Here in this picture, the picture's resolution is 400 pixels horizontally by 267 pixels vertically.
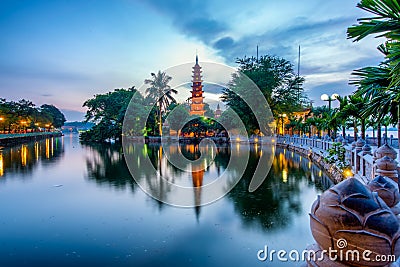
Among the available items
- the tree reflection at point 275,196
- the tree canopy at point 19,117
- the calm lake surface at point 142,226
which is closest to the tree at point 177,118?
the tree canopy at point 19,117

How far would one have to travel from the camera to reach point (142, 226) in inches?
248

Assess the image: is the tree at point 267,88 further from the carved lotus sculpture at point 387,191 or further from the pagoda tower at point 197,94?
the carved lotus sculpture at point 387,191

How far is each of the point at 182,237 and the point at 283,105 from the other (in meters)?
27.0

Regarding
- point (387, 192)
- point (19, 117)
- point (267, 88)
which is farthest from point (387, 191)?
point (19, 117)

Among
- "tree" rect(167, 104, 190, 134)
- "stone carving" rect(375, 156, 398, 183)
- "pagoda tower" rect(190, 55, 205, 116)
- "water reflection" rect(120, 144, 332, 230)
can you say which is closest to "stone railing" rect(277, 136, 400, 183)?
"stone carving" rect(375, 156, 398, 183)

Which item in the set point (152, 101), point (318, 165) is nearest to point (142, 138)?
point (152, 101)

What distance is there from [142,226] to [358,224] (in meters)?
5.78

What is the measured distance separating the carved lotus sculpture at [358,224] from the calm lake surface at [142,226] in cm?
364

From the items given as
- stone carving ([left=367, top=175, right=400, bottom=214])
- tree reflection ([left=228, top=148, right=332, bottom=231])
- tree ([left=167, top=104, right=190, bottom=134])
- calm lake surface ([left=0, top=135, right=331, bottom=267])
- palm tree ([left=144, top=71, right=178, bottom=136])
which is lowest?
calm lake surface ([left=0, top=135, right=331, bottom=267])

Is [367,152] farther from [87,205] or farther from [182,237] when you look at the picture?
[87,205]

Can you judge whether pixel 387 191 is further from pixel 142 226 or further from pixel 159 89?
pixel 159 89

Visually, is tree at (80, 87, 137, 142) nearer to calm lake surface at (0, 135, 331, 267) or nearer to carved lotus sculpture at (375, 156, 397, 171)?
calm lake surface at (0, 135, 331, 267)

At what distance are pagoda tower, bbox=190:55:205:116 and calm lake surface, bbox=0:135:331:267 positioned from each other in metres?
37.6

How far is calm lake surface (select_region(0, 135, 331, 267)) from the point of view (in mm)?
4820
